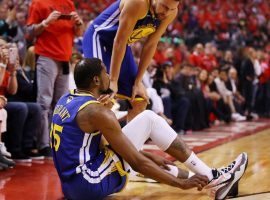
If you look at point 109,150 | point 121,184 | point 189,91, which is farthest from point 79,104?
point 189,91

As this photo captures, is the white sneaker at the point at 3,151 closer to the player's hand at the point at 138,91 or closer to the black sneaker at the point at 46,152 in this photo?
the black sneaker at the point at 46,152

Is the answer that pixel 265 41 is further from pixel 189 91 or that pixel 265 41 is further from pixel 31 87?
pixel 31 87

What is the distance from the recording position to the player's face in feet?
13.1

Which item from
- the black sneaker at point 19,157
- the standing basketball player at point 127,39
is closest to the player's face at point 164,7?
the standing basketball player at point 127,39

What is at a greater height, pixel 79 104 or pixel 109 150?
pixel 79 104

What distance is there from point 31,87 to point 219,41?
523 inches

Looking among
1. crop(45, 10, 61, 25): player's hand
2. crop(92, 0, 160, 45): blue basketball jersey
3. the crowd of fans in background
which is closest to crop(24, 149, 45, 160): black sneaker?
the crowd of fans in background

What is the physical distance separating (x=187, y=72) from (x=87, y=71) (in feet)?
19.6

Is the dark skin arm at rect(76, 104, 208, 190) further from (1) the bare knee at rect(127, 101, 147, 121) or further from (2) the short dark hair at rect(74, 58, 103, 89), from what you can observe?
(1) the bare knee at rect(127, 101, 147, 121)

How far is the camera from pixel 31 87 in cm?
587

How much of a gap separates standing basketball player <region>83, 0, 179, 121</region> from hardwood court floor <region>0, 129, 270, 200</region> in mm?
721

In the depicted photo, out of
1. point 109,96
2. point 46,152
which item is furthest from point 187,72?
point 109,96

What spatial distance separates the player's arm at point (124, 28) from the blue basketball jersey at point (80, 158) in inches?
24.1

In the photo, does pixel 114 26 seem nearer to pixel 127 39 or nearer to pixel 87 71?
pixel 127 39
